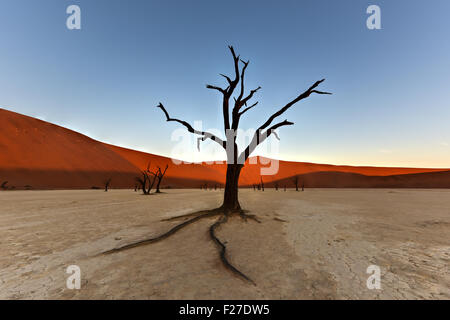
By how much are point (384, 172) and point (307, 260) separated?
5154 inches

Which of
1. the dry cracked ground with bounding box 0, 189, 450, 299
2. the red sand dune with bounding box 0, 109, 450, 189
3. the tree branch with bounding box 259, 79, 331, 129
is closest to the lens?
the dry cracked ground with bounding box 0, 189, 450, 299

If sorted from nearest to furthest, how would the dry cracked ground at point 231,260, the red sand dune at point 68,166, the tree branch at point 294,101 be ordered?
the dry cracked ground at point 231,260, the tree branch at point 294,101, the red sand dune at point 68,166

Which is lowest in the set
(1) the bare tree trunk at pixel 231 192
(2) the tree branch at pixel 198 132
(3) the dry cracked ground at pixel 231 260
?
(3) the dry cracked ground at pixel 231 260

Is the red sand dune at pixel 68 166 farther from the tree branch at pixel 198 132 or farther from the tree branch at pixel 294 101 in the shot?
the tree branch at pixel 294 101

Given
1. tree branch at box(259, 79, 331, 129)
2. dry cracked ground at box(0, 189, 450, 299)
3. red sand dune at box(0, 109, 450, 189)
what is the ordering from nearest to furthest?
dry cracked ground at box(0, 189, 450, 299) < tree branch at box(259, 79, 331, 129) < red sand dune at box(0, 109, 450, 189)

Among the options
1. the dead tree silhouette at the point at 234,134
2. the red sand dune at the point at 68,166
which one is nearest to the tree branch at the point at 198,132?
the dead tree silhouette at the point at 234,134

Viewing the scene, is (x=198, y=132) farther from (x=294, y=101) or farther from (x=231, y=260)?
(x=231, y=260)

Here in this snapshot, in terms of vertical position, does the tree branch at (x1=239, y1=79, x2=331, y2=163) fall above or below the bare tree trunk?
above

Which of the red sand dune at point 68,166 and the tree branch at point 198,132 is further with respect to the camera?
the red sand dune at point 68,166

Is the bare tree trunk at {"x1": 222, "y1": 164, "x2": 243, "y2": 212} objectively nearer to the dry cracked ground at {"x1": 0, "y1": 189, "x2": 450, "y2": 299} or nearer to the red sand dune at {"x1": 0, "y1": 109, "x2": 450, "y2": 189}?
the dry cracked ground at {"x1": 0, "y1": 189, "x2": 450, "y2": 299}

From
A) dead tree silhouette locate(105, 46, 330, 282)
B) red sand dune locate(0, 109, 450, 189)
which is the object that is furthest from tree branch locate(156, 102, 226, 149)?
red sand dune locate(0, 109, 450, 189)

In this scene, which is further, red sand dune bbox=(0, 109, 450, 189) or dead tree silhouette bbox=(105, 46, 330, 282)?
red sand dune bbox=(0, 109, 450, 189)
